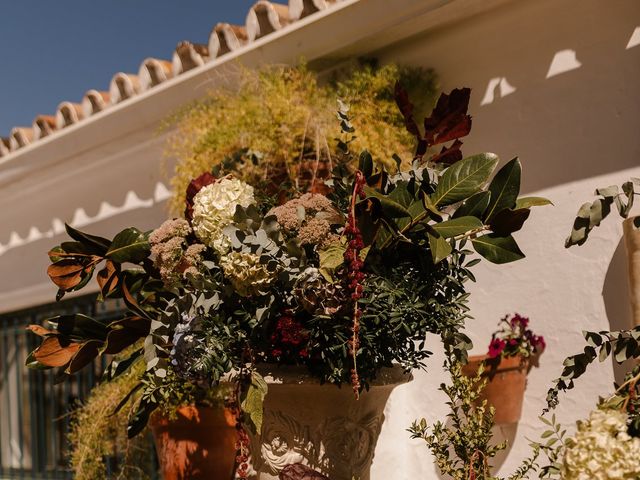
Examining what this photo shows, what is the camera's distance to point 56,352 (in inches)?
81.3

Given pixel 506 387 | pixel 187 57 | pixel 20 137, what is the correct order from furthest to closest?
pixel 20 137 → pixel 187 57 → pixel 506 387

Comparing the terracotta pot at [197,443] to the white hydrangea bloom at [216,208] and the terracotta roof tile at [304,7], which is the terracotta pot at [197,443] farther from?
the terracotta roof tile at [304,7]

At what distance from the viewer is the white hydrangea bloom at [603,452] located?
1.24m

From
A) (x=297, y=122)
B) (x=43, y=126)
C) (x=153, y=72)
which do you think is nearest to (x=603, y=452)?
(x=297, y=122)

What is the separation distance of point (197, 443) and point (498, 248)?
5.40 feet

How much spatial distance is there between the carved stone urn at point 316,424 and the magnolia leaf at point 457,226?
414mm

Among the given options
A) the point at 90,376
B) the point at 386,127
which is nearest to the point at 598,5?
the point at 386,127

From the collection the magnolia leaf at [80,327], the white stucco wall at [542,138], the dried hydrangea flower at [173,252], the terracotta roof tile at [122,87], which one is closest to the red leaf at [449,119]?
the dried hydrangea flower at [173,252]

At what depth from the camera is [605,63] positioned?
125 inches

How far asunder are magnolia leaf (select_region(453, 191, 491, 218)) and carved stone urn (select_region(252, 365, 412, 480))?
460 millimetres

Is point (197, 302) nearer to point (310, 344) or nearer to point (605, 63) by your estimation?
point (310, 344)

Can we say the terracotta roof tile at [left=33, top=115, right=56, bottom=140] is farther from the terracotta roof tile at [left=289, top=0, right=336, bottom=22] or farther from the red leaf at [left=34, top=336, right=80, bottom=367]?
the red leaf at [left=34, top=336, right=80, bottom=367]

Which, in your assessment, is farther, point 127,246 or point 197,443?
point 197,443

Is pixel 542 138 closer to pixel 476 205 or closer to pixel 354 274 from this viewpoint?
pixel 476 205
